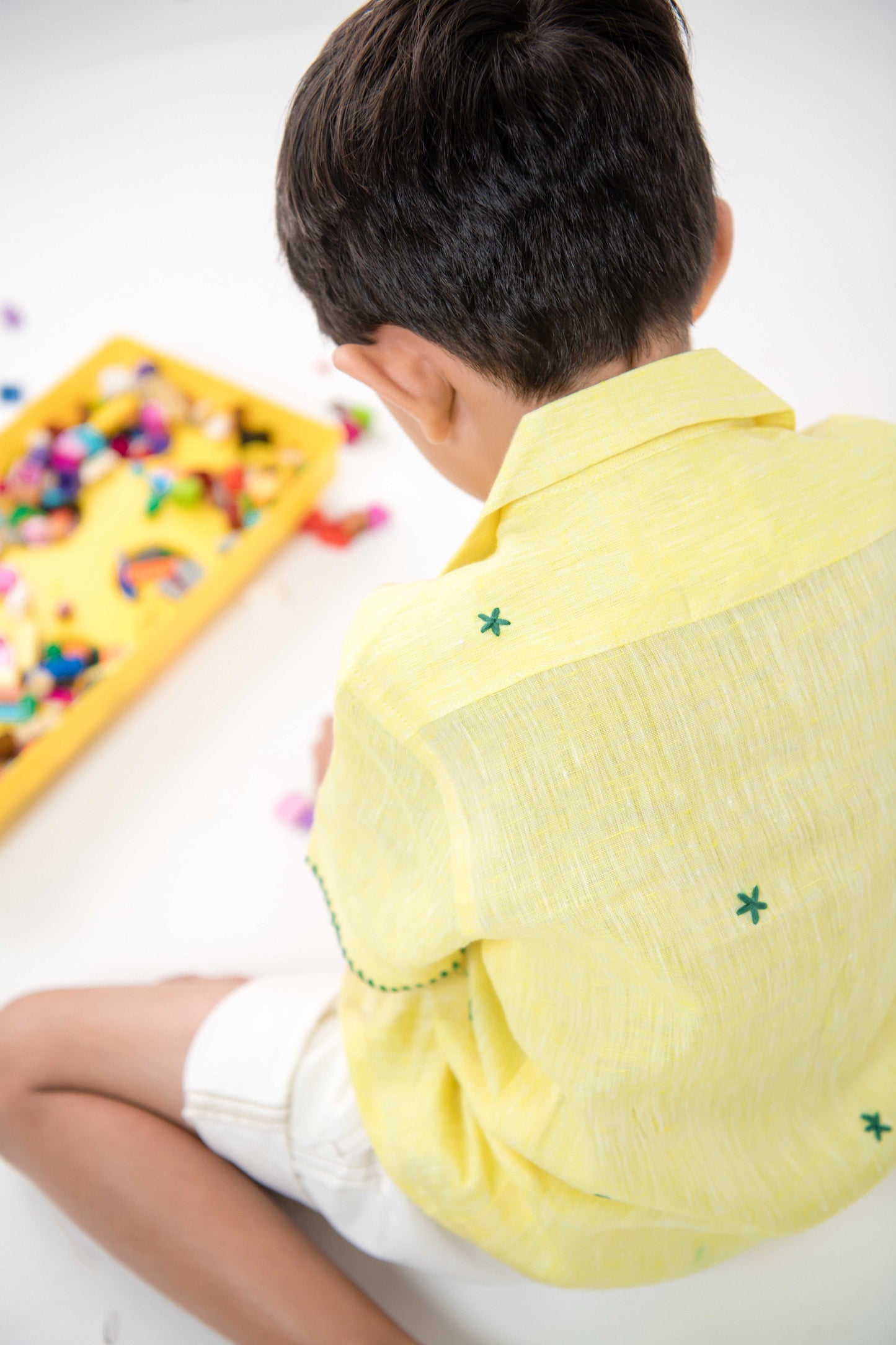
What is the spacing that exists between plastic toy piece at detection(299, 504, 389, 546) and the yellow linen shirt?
738 millimetres

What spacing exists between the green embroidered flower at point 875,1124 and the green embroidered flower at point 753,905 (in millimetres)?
226

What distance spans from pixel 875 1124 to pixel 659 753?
32 centimetres

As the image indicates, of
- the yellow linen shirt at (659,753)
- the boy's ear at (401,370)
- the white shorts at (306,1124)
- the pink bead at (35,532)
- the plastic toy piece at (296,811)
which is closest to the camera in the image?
the yellow linen shirt at (659,753)

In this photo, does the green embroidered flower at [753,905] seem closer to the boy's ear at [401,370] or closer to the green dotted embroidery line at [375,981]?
the green dotted embroidery line at [375,981]

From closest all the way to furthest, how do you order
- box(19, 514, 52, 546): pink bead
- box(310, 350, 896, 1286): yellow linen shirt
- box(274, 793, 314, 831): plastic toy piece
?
box(310, 350, 896, 1286): yellow linen shirt → box(274, 793, 314, 831): plastic toy piece → box(19, 514, 52, 546): pink bead

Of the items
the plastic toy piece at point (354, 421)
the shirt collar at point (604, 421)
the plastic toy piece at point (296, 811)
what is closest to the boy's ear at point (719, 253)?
the shirt collar at point (604, 421)

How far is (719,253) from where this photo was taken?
606mm

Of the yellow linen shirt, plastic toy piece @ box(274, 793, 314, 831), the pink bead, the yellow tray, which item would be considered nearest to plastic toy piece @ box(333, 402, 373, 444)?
the yellow tray

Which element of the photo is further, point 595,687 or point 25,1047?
point 25,1047

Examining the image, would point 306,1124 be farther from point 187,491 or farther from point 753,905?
point 187,491

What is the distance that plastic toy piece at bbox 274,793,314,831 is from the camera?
109 centimetres

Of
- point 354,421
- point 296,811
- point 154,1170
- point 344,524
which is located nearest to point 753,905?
point 154,1170

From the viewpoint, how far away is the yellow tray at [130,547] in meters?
1.11

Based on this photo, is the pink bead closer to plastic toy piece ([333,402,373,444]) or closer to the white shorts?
plastic toy piece ([333,402,373,444])
